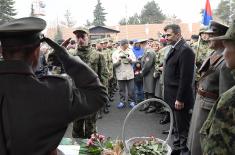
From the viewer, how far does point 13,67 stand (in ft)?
5.83

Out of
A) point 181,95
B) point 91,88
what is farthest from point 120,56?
point 91,88

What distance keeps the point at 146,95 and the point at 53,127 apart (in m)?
8.10

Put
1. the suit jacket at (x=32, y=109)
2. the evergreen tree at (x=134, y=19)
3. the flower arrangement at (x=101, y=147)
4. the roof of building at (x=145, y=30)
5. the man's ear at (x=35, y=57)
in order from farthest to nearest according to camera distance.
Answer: the evergreen tree at (x=134, y=19) → the roof of building at (x=145, y=30) → the flower arrangement at (x=101, y=147) → the man's ear at (x=35, y=57) → the suit jacket at (x=32, y=109)

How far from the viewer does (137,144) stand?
3.55 m

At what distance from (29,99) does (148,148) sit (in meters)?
1.93

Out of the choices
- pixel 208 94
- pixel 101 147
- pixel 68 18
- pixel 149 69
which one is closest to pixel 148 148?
pixel 101 147

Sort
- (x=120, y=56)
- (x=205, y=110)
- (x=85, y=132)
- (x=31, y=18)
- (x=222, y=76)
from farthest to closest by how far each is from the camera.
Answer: (x=120, y=56)
(x=85, y=132)
(x=205, y=110)
(x=222, y=76)
(x=31, y=18)

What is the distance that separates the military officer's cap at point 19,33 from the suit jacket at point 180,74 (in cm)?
348

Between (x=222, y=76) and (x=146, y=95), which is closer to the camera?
(x=222, y=76)

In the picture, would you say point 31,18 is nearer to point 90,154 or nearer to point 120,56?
point 90,154

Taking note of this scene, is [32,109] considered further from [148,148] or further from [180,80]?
[180,80]

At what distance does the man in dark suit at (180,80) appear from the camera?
16.7 ft

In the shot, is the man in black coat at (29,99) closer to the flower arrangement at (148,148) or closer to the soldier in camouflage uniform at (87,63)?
the flower arrangement at (148,148)

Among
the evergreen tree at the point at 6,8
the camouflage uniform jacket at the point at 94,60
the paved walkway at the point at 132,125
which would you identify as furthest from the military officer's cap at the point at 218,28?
the evergreen tree at the point at 6,8
